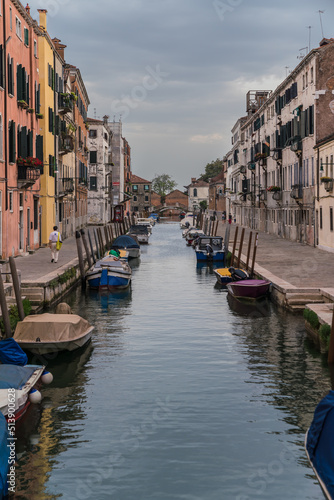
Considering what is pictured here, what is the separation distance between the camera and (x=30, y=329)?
15633mm

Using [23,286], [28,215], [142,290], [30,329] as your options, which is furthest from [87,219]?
[30,329]

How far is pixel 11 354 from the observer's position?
1326cm

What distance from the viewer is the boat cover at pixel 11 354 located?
13.2 m

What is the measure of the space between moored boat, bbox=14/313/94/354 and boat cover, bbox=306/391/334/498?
25.2 ft

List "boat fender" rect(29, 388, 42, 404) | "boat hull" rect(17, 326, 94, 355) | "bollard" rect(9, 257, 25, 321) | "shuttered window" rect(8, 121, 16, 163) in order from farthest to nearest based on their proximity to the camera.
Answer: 1. "shuttered window" rect(8, 121, 16, 163)
2. "bollard" rect(9, 257, 25, 321)
3. "boat hull" rect(17, 326, 94, 355)
4. "boat fender" rect(29, 388, 42, 404)

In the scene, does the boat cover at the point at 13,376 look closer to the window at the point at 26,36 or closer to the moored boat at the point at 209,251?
the window at the point at 26,36

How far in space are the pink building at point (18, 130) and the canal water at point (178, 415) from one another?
30.8 ft

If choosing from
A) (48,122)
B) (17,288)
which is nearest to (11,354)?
Result: (17,288)

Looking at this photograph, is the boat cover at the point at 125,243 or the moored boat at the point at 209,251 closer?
the moored boat at the point at 209,251

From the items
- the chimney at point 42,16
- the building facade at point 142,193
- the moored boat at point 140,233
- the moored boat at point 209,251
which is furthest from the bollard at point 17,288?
the building facade at point 142,193

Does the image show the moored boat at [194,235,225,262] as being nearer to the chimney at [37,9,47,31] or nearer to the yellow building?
the yellow building

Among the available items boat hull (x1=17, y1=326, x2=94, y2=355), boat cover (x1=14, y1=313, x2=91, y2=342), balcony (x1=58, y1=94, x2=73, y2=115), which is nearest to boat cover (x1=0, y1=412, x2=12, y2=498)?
boat hull (x1=17, y1=326, x2=94, y2=355)

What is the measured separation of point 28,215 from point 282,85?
22446mm

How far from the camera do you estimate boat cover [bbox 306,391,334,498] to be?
27.0 feet
